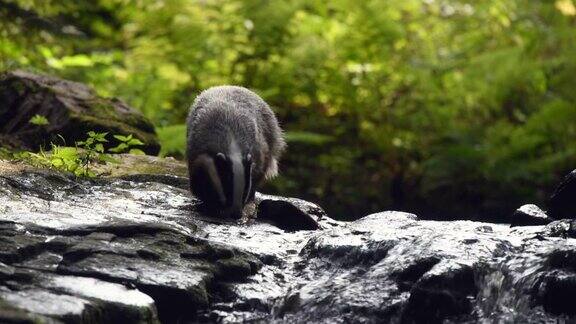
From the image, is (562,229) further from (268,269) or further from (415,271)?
(268,269)

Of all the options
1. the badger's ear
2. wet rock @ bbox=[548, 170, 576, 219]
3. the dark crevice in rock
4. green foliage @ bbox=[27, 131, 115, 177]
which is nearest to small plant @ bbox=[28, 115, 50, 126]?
green foliage @ bbox=[27, 131, 115, 177]

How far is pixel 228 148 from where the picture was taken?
7.56 meters

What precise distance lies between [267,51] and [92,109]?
5.27 m

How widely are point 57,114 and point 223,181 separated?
2.67 metres

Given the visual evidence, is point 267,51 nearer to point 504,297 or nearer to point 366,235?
point 366,235

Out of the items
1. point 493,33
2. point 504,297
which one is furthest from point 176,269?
point 493,33

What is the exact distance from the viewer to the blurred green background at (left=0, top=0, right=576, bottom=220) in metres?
12.9

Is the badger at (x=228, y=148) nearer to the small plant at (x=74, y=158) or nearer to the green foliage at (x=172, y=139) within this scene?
the small plant at (x=74, y=158)

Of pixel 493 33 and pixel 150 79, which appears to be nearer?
pixel 150 79

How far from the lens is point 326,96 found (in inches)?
568

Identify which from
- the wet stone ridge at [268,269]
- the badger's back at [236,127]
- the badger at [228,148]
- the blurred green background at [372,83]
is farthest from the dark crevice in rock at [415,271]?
the blurred green background at [372,83]

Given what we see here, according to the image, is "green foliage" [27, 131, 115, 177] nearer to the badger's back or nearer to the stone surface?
the badger's back

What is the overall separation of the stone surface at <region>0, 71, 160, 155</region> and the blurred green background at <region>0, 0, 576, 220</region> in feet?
8.83

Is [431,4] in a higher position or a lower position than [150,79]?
higher
